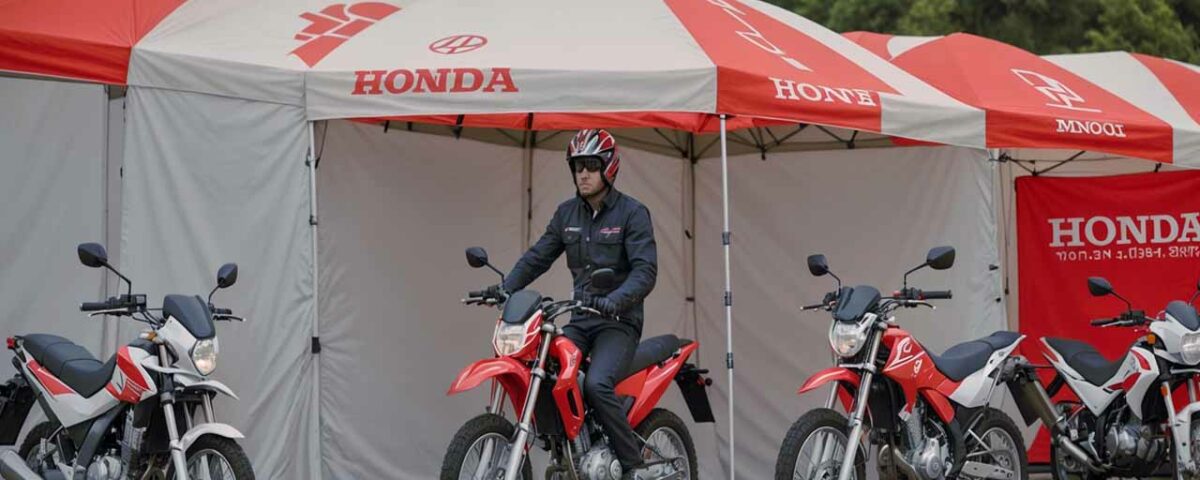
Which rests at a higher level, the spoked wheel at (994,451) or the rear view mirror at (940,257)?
the rear view mirror at (940,257)

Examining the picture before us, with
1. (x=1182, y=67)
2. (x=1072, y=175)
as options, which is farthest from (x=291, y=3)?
(x=1182, y=67)

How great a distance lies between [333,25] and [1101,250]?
6236mm

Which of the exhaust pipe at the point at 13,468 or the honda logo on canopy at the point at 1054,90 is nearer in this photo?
the exhaust pipe at the point at 13,468

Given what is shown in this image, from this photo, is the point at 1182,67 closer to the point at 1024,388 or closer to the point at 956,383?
the point at 1024,388

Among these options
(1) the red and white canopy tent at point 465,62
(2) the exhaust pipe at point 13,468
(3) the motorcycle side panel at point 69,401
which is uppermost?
(1) the red and white canopy tent at point 465,62

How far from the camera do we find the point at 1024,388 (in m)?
9.76

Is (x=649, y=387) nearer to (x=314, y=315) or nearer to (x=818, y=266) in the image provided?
(x=818, y=266)

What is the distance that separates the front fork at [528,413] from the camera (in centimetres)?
724

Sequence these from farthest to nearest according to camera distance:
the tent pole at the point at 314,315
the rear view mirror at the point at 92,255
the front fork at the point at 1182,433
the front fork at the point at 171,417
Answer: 1. the front fork at the point at 1182,433
2. the tent pole at the point at 314,315
3. the rear view mirror at the point at 92,255
4. the front fork at the point at 171,417

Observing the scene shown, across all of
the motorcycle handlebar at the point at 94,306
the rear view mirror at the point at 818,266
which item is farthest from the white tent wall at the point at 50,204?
the rear view mirror at the point at 818,266

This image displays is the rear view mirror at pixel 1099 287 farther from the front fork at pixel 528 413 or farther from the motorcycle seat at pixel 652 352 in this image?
the front fork at pixel 528 413

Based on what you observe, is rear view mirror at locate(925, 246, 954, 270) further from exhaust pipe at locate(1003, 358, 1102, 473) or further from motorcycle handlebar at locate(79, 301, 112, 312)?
motorcycle handlebar at locate(79, 301, 112, 312)

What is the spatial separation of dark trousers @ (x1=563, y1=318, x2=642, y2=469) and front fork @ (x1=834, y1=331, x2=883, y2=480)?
100 cm

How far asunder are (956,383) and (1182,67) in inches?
244
